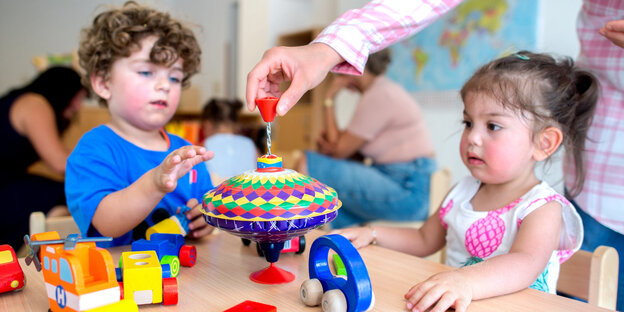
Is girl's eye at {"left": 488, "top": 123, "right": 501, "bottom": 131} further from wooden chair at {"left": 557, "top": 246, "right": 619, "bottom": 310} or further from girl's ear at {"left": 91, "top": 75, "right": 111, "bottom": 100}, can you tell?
girl's ear at {"left": 91, "top": 75, "right": 111, "bottom": 100}

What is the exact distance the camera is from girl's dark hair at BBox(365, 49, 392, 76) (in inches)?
95.0

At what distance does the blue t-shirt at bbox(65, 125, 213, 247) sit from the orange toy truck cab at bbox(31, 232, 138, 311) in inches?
13.4

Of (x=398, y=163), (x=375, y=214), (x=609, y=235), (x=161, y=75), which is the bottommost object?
(x=375, y=214)

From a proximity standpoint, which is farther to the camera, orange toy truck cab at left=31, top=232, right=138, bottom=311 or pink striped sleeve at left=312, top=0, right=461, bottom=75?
pink striped sleeve at left=312, top=0, right=461, bottom=75

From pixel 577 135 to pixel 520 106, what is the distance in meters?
0.19

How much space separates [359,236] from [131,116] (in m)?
0.59

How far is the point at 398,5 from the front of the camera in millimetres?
981

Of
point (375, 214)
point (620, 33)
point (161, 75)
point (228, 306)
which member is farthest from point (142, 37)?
point (375, 214)

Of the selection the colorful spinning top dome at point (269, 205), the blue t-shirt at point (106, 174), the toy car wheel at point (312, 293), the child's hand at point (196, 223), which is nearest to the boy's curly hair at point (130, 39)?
the blue t-shirt at point (106, 174)

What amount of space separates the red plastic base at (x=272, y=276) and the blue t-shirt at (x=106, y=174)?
0.37 m

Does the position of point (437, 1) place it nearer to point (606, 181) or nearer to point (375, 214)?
point (606, 181)

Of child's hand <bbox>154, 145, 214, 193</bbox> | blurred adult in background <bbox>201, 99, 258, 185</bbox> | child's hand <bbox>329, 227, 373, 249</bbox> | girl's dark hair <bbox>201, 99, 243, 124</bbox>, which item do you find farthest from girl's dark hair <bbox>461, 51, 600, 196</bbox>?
girl's dark hair <bbox>201, 99, 243, 124</bbox>

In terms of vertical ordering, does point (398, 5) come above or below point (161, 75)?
above

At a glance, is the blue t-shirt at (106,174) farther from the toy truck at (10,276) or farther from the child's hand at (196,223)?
the toy truck at (10,276)
